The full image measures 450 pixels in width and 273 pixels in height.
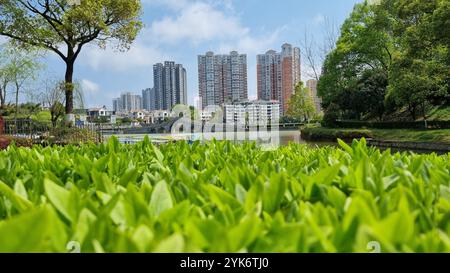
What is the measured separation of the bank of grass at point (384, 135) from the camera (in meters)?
18.1

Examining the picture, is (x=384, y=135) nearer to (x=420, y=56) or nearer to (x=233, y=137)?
(x=420, y=56)

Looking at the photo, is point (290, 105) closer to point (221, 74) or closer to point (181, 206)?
point (221, 74)

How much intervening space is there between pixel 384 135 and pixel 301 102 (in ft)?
90.8

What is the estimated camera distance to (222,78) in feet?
146

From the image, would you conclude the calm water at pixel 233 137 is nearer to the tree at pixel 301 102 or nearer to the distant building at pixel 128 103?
the tree at pixel 301 102

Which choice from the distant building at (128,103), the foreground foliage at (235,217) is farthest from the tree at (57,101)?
the distant building at (128,103)

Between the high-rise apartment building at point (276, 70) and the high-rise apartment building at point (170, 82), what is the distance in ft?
35.1

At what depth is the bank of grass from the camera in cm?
1811

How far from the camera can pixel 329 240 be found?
2.54 ft

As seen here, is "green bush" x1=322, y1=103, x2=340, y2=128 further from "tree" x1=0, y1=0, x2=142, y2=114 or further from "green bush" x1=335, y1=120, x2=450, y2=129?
"tree" x1=0, y1=0, x2=142, y2=114

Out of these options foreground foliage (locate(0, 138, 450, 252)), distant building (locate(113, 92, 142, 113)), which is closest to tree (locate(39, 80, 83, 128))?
foreground foliage (locate(0, 138, 450, 252))

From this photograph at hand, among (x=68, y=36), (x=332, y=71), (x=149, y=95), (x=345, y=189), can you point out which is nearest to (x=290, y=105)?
(x=332, y=71)

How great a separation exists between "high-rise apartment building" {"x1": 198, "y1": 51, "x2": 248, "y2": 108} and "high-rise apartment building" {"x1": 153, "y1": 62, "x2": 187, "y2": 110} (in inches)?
125

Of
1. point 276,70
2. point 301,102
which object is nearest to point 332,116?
point 301,102
